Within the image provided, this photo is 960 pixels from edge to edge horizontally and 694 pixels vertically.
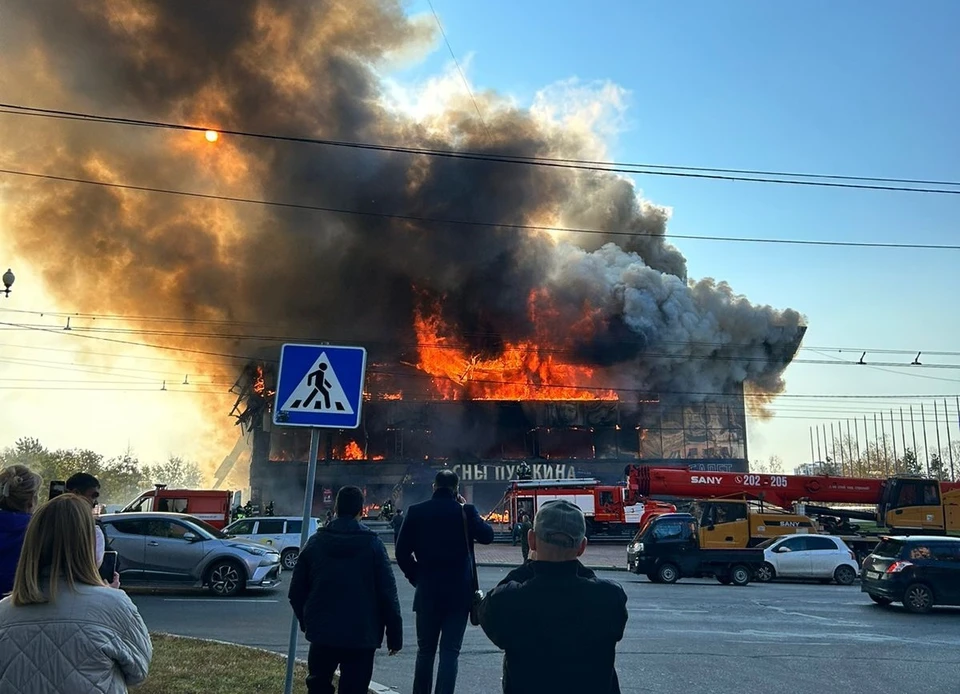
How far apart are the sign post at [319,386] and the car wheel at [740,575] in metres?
14.6

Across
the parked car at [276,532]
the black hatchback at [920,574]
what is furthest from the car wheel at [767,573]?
the parked car at [276,532]

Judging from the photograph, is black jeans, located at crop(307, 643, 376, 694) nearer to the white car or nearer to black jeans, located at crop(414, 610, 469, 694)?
black jeans, located at crop(414, 610, 469, 694)

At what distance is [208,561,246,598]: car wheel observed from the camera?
12797 mm

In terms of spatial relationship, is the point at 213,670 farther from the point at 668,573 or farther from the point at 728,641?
the point at 668,573

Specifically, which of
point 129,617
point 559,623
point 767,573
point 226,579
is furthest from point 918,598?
point 129,617

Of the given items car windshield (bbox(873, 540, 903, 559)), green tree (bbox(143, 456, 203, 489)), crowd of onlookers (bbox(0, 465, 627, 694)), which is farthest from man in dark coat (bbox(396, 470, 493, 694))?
green tree (bbox(143, 456, 203, 489))

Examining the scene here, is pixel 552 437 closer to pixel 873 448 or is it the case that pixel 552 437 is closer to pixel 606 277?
pixel 606 277

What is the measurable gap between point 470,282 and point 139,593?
30.5 metres

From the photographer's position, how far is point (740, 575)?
17578 mm

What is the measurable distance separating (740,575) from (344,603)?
1562 cm

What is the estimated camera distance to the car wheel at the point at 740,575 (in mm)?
17500

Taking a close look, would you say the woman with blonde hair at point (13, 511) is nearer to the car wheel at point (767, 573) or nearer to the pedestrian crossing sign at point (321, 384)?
the pedestrian crossing sign at point (321, 384)

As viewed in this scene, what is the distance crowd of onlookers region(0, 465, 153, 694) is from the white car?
18.5 meters

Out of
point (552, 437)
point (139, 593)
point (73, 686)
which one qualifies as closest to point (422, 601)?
point (73, 686)
